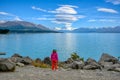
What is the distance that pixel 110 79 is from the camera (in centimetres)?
2328

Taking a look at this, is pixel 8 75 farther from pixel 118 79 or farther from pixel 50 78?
pixel 118 79

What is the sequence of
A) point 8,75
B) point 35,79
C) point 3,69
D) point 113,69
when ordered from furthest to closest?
point 113,69 < point 3,69 < point 8,75 < point 35,79

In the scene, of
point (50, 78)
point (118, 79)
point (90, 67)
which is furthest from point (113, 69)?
point (50, 78)

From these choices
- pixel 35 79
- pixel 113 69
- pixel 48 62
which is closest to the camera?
pixel 35 79

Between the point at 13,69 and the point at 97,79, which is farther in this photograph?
the point at 13,69

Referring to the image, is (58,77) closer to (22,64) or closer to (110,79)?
(110,79)

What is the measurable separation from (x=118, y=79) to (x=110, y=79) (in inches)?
23.3

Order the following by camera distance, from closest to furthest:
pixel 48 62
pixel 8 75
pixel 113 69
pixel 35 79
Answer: pixel 35 79 < pixel 8 75 < pixel 113 69 < pixel 48 62

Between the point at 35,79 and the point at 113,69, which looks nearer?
the point at 35,79

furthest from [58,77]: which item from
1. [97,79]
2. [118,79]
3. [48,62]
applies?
[48,62]

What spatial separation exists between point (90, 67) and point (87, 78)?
7.90 m

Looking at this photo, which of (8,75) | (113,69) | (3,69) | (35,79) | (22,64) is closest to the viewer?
(35,79)

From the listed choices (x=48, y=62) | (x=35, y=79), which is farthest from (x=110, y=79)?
(x=48, y=62)

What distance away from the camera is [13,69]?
2628 centimetres
